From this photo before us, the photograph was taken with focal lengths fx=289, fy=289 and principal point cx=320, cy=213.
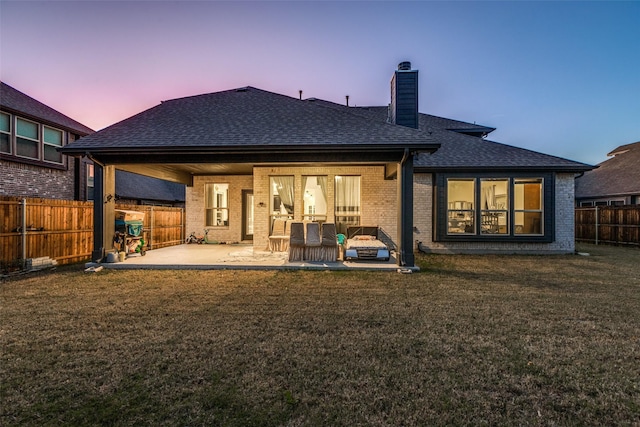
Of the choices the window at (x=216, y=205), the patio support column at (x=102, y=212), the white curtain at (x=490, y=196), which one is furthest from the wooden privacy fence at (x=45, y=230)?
the white curtain at (x=490, y=196)

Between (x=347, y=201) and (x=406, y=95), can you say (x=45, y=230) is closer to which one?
(x=347, y=201)

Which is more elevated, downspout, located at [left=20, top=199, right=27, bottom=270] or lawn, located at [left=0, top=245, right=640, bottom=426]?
downspout, located at [left=20, top=199, right=27, bottom=270]

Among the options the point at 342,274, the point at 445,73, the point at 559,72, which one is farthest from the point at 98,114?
the point at 559,72

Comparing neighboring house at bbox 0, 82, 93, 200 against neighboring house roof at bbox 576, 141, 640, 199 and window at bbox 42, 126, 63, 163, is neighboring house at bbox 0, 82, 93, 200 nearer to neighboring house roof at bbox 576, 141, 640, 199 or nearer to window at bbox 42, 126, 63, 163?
window at bbox 42, 126, 63, 163

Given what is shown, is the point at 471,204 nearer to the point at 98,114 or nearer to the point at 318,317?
the point at 318,317

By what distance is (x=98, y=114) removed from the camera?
18.8 meters

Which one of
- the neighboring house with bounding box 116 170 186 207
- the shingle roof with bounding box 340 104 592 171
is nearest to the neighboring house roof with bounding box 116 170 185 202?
the neighboring house with bounding box 116 170 186 207

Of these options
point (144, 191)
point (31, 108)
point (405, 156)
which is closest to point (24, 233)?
point (31, 108)

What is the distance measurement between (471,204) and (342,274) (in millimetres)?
6570

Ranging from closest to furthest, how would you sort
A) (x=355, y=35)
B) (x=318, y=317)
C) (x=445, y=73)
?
1. (x=318, y=317)
2. (x=355, y=35)
3. (x=445, y=73)

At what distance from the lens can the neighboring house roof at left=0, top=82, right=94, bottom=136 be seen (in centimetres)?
1080

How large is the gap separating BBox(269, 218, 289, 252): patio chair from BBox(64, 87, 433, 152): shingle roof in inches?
133

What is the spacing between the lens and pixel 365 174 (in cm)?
1045

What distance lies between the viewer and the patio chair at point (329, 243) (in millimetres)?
8172
